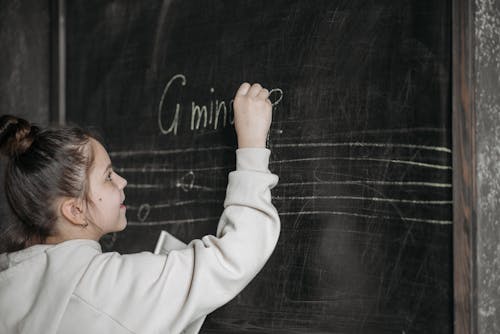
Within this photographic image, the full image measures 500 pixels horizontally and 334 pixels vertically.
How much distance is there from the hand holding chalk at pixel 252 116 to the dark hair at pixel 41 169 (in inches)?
12.7

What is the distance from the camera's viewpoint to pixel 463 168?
1.28 meters

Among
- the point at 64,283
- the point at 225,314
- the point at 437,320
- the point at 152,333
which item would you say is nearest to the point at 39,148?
the point at 64,283

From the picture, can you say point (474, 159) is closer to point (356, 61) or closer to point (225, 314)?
point (356, 61)

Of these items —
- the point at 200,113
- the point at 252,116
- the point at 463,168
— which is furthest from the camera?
the point at 200,113

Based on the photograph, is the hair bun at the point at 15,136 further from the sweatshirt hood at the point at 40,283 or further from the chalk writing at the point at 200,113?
the chalk writing at the point at 200,113

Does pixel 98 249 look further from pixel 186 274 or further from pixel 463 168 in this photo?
pixel 463 168

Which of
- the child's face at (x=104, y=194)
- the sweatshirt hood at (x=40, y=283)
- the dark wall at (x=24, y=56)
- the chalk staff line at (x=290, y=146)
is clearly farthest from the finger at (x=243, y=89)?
the dark wall at (x=24, y=56)

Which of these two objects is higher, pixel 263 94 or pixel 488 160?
pixel 263 94

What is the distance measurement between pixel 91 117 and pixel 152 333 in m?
0.87

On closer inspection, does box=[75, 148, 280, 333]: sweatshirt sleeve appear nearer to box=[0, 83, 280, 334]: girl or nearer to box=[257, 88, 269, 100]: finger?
box=[0, 83, 280, 334]: girl

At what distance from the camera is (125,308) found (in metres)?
1.37

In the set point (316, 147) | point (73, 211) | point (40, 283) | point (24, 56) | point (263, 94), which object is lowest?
point (40, 283)

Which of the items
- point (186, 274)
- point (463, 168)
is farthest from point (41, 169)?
point (463, 168)

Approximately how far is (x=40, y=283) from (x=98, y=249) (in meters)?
0.13
